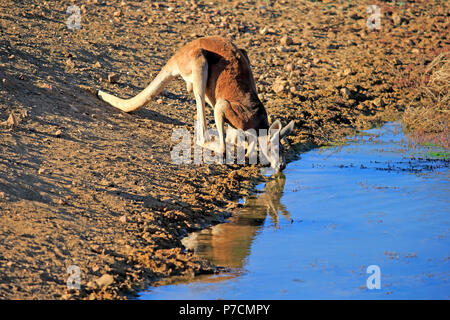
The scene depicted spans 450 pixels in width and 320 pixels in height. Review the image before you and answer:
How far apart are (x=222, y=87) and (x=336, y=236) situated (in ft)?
9.91

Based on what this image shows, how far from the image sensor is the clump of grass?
11023 millimetres

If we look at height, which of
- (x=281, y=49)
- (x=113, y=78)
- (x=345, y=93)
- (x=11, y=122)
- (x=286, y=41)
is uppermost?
(x=286, y=41)

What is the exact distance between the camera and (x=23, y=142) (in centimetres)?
776

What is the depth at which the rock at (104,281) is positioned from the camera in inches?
210

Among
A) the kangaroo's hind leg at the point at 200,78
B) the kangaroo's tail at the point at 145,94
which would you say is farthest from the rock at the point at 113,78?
the kangaroo's hind leg at the point at 200,78

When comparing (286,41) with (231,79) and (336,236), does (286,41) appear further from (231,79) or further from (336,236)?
(336,236)

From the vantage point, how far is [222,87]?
9.05 metres

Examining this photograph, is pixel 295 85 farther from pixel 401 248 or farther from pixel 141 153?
pixel 401 248

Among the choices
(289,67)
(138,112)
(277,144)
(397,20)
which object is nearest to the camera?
(277,144)

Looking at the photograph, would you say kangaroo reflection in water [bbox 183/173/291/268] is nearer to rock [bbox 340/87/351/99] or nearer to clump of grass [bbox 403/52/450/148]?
clump of grass [bbox 403/52/450/148]

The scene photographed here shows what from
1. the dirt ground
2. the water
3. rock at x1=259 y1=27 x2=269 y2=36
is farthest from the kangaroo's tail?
rock at x1=259 y1=27 x2=269 y2=36

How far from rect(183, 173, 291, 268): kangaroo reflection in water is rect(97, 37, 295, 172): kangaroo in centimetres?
89

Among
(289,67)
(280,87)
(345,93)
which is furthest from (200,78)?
(289,67)

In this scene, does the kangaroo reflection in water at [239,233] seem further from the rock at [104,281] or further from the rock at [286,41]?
the rock at [286,41]
